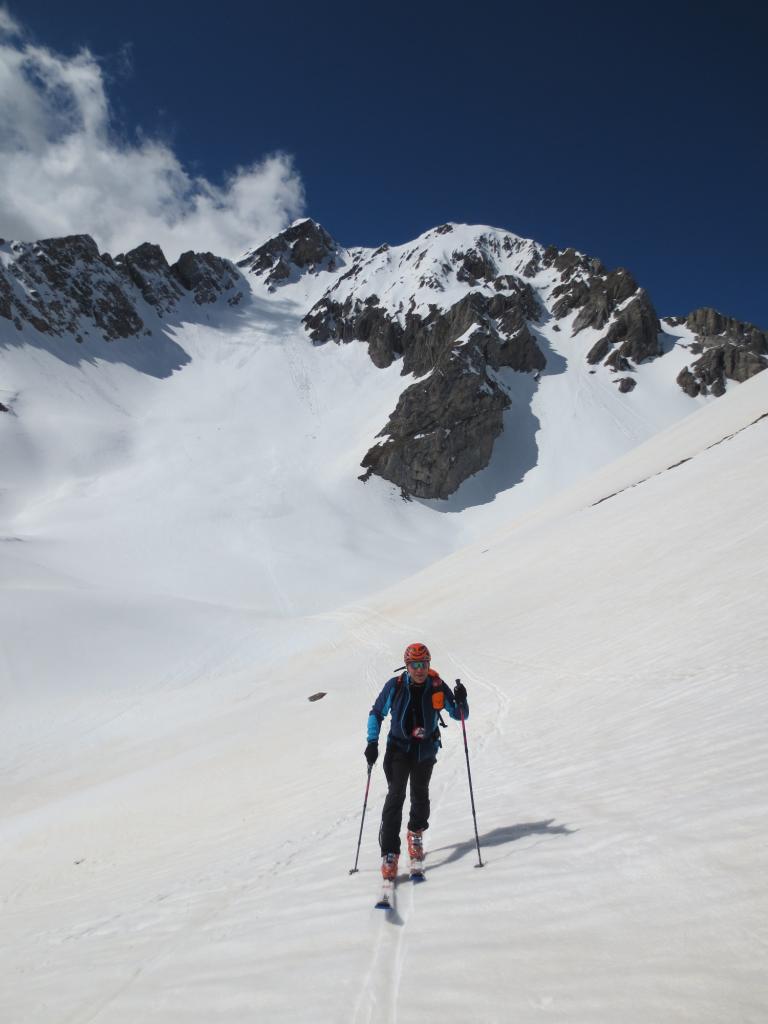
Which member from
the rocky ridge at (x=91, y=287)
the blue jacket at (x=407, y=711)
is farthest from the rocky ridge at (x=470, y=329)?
the blue jacket at (x=407, y=711)

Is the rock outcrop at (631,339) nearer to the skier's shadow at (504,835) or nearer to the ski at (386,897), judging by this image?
the skier's shadow at (504,835)

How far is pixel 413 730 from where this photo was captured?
4379 millimetres

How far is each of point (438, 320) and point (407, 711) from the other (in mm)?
97468

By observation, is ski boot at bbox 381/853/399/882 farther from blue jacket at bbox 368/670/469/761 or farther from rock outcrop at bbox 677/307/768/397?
rock outcrop at bbox 677/307/768/397

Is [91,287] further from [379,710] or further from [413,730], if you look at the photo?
[413,730]

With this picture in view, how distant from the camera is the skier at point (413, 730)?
431 centimetres

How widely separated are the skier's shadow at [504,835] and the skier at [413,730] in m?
0.26

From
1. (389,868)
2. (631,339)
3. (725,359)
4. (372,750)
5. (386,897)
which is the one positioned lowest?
(386,897)

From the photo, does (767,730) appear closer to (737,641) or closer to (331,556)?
(737,641)

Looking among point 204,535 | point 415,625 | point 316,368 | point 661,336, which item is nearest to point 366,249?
point 316,368

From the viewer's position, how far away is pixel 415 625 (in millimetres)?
20297

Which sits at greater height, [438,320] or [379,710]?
[438,320]

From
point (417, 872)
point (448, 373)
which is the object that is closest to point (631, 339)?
point (448, 373)

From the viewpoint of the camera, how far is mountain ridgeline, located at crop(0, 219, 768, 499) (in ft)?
257
